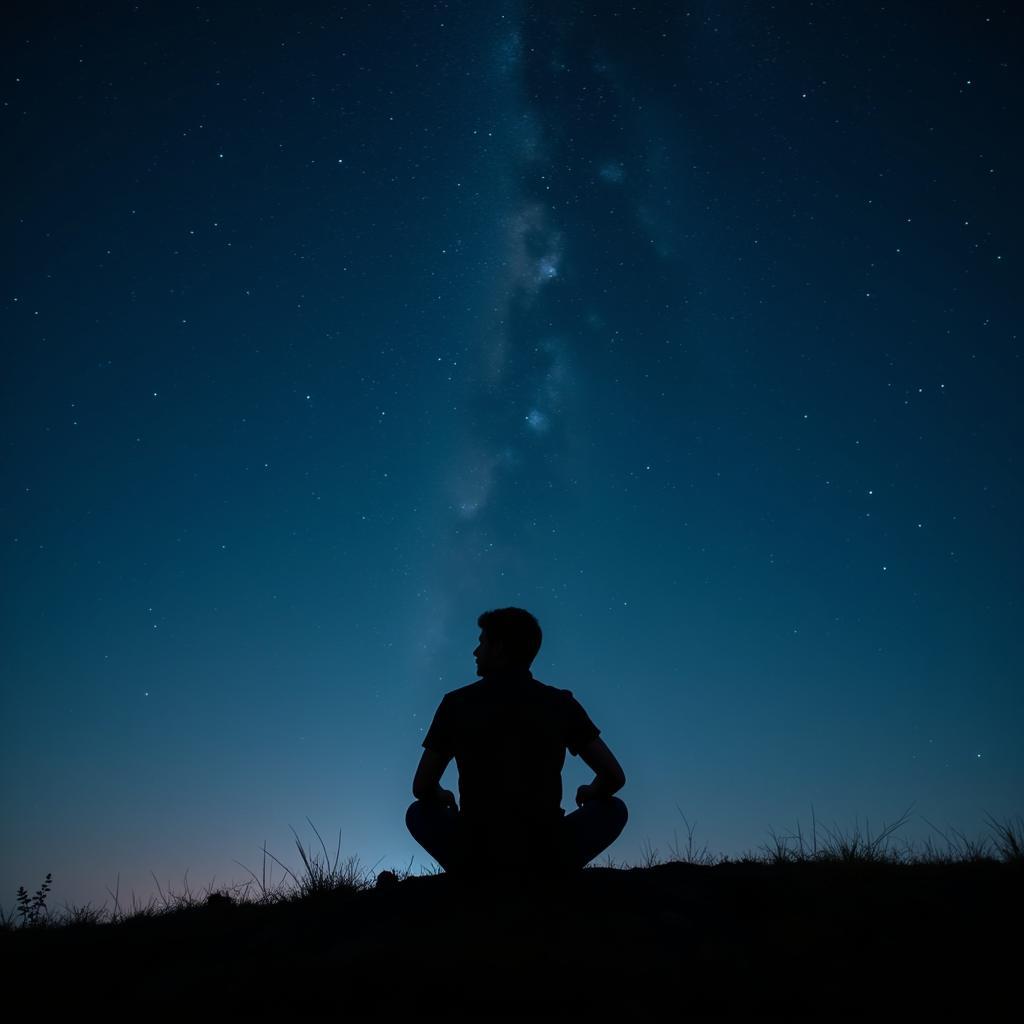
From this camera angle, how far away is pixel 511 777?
3.28 m

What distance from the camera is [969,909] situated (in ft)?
10.5

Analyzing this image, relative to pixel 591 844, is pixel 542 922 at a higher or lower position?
lower

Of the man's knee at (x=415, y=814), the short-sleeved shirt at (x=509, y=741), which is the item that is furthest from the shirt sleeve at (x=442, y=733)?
the man's knee at (x=415, y=814)

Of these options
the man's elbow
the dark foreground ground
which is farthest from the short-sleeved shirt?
the dark foreground ground

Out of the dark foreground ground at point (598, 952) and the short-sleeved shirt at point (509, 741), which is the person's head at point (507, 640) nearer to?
the short-sleeved shirt at point (509, 741)

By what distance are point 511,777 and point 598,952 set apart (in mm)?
905

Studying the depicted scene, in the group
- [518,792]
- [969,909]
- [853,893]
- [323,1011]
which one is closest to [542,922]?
[518,792]

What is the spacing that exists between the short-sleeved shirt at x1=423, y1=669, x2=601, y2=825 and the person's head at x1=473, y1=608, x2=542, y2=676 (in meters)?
0.11

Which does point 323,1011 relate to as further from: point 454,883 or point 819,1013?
point 819,1013

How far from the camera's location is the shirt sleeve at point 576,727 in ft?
11.5

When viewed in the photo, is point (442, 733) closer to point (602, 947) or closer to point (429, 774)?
point (429, 774)

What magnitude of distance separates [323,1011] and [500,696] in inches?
60.5

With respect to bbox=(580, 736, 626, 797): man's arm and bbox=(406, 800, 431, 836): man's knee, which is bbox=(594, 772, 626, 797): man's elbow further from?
bbox=(406, 800, 431, 836): man's knee

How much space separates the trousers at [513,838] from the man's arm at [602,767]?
0.06m
